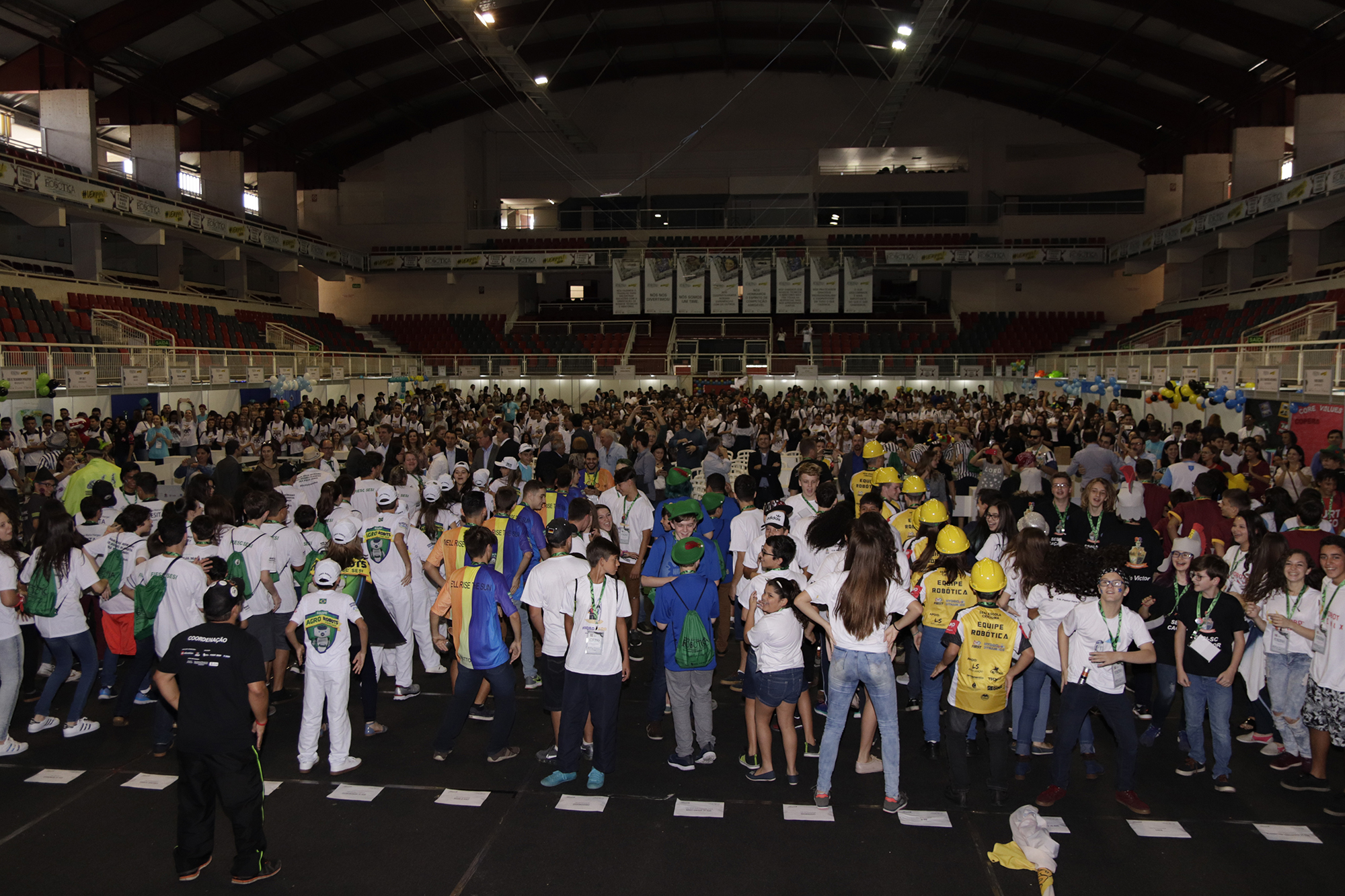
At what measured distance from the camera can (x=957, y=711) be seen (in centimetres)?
472

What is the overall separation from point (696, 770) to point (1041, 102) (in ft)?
112

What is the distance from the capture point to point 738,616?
6527 mm

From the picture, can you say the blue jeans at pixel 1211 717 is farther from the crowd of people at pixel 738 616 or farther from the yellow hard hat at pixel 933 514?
the yellow hard hat at pixel 933 514

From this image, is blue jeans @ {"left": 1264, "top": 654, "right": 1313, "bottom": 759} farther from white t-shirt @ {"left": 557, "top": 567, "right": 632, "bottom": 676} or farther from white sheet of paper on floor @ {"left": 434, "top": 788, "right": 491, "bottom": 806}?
white t-shirt @ {"left": 557, "top": 567, "right": 632, "bottom": 676}

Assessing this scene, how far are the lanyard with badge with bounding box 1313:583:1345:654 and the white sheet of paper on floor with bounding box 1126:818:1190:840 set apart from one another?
130cm

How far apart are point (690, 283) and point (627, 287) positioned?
8.01 feet

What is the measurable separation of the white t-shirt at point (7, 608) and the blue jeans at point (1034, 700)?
6290 mm

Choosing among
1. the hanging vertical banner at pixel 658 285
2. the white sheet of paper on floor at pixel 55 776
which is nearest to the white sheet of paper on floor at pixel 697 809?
the white sheet of paper on floor at pixel 55 776

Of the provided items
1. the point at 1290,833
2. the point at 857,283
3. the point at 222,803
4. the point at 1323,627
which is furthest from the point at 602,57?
the point at 1290,833

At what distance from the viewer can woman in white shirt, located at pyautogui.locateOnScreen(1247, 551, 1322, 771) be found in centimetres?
493

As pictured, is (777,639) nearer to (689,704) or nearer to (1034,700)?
(689,704)

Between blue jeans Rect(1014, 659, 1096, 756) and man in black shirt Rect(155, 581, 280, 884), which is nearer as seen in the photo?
man in black shirt Rect(155, 581, 280, 884)

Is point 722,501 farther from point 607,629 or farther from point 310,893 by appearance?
point 310,893

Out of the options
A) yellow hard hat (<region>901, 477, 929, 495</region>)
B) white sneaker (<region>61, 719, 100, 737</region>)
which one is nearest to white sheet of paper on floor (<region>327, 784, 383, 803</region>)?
white sneaker (<region>61, 719, 100, 737</region>)
